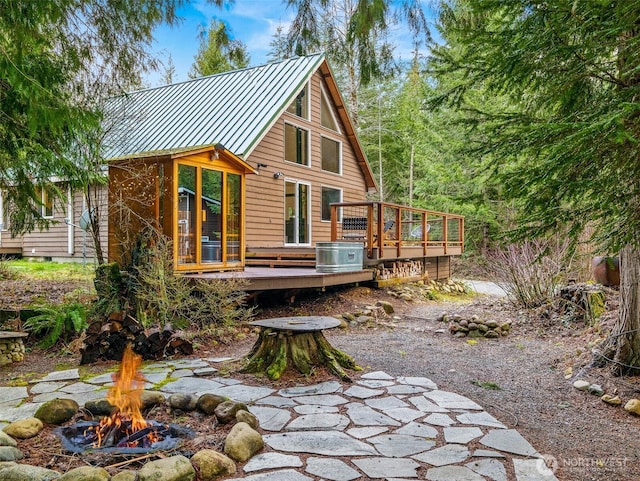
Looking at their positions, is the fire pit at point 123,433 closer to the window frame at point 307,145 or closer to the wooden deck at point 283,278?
the wooden deck at point 283,278

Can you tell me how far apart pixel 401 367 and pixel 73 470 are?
10.7 feet

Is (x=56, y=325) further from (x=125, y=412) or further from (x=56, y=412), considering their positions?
(x=125, y=412)

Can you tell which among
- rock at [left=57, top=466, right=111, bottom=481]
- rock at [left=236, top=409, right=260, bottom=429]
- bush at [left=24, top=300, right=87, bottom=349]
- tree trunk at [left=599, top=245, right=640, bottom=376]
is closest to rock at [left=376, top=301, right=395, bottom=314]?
tree trunk at [left=599, top=245, right=640, bottom=376]

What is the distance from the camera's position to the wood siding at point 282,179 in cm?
1099

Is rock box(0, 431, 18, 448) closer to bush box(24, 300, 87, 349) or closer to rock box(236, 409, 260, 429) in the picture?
rock box(236, 409, 260, 429)

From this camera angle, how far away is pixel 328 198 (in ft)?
45.3

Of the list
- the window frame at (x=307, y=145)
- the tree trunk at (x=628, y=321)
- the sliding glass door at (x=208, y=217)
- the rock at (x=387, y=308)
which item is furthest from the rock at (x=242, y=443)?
the window frame at (x=307, y=145)

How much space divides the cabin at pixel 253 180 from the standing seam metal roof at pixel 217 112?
4cm

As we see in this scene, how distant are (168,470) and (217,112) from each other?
10457 millimetres

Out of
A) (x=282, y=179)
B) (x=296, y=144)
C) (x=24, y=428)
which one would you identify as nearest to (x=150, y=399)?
(x=24, y=428)

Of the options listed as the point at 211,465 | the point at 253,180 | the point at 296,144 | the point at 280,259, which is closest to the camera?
the point at 211,465

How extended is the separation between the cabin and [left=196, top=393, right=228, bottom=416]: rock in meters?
3.76

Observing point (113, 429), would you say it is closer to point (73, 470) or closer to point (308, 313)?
point (73, 470)

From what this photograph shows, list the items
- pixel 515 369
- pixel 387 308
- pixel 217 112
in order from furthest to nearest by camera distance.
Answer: pixel 217 112 < pixel 387 308 < pixel 515 369
